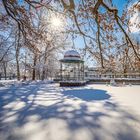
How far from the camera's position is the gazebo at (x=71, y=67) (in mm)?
20719

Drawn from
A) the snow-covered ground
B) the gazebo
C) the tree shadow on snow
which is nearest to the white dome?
the gazebo

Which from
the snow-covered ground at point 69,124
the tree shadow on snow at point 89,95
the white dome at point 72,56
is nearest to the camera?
the snow-covered ground at point 69,124

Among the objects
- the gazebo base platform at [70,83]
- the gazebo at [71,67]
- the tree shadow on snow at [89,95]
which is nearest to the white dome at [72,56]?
the gazebo at [71,67]

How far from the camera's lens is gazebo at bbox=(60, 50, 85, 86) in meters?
20.7

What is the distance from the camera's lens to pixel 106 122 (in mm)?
5668

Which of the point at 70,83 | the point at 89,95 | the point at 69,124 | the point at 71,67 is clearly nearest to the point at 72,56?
the point at 71,67

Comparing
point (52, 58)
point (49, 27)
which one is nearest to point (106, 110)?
point (49, 27)

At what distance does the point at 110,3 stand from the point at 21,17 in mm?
4193

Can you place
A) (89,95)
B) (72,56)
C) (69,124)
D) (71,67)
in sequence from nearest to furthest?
(69,124)
(89,95)
(72,56)
(71,67)

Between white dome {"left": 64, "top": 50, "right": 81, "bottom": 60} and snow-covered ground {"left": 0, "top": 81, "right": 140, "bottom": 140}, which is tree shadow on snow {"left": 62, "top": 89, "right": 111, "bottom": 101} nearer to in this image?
snow-covered ground {"left": 0, "top": 81, "right": 140, "bottom": 140}

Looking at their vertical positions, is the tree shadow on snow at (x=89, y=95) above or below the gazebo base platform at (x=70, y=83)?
below

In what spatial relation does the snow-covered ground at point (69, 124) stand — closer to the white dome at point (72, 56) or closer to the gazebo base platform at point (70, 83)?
the gazebo base platform at point (70, 83)

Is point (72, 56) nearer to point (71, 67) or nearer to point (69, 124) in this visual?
point (71, 67)

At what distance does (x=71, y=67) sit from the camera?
2216 cm
